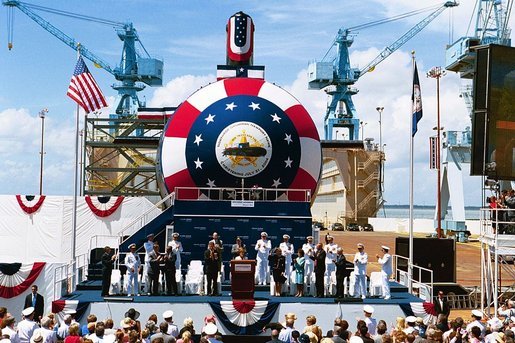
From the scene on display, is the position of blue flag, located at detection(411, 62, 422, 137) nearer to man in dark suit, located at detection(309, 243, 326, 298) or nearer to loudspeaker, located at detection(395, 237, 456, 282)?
loudspeaker, located at detection(395, 237, 456, 282)

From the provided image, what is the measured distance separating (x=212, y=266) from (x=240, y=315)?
168cm

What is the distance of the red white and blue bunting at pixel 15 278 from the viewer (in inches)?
863

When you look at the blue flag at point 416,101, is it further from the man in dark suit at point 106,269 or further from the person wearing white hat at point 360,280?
the man in dark suit at point 106,269

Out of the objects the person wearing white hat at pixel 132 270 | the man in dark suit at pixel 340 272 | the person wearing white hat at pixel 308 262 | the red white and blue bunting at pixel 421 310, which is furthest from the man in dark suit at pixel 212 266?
the red white and blue bunting at pixel 421 310

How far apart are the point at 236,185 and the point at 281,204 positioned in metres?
1.84

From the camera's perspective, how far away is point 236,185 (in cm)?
2202

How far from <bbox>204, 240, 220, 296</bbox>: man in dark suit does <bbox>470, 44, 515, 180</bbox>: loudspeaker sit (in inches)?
365

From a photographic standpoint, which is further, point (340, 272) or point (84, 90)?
point (84, 90)

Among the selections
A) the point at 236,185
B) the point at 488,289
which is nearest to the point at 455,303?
the point at 488,289

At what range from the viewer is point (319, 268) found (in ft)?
56.9

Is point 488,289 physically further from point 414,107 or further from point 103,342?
point 103,342

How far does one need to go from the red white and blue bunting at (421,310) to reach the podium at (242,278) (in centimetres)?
395

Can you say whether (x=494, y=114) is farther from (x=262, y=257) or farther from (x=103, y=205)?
(x=103, y=205)

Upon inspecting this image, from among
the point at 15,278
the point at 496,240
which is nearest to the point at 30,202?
the point at 15,278
